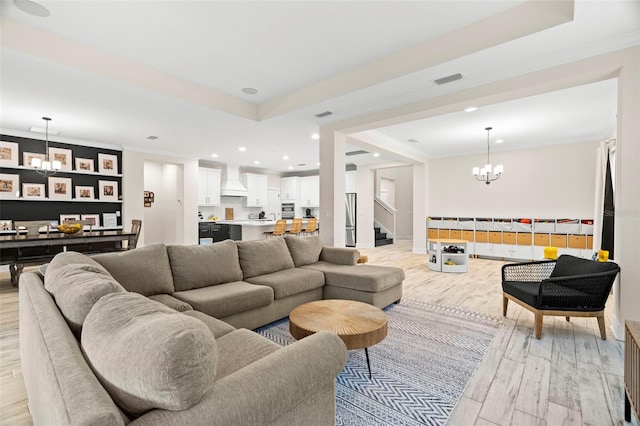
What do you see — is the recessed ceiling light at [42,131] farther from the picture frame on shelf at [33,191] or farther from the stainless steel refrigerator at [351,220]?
the stainless steel refrigerator at [351,220]

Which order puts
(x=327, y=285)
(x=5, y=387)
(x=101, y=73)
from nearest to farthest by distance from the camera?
(x=5, y=387)
(x=101, y=73)
(x=327, y=285)

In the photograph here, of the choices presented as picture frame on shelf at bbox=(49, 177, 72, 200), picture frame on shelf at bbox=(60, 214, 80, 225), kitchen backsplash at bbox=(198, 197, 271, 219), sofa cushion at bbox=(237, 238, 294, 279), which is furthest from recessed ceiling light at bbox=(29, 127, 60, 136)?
sofa cushion at bbox=(237, 238, 294, 279)

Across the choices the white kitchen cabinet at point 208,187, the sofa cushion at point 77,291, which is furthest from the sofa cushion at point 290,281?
the white kitchen cabinet at point 208,187

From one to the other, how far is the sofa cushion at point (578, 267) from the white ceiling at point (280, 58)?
6.47 feet

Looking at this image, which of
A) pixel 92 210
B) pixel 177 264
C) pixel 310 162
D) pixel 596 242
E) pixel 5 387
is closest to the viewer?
pixel 5 387

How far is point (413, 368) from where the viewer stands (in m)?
2.31

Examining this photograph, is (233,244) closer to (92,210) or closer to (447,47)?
(447,47)

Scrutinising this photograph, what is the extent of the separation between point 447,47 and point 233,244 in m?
2.99

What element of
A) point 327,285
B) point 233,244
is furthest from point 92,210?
point 327,285

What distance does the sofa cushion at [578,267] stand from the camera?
2816 mm

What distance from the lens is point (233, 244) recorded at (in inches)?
134

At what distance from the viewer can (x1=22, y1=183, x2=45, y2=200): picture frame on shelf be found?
595 centimetres

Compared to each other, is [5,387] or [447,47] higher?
[447,47]

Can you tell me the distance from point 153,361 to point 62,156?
7515mm
